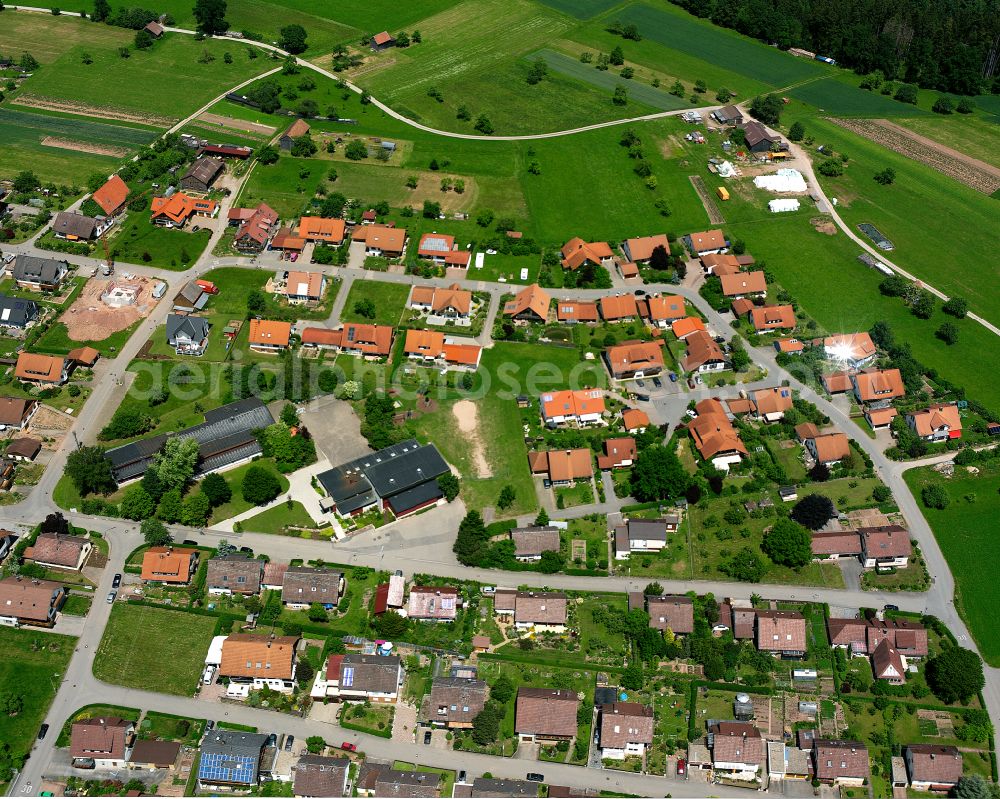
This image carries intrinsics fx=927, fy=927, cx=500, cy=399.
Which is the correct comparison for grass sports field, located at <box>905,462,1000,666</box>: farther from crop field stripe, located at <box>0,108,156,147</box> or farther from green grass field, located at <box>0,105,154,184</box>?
crop field stripe, located at <box>0,108,156,147</box>

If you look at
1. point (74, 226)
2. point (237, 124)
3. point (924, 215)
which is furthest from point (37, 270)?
point (924, 215)

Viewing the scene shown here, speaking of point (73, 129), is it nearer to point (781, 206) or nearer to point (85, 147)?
point (85, 147)

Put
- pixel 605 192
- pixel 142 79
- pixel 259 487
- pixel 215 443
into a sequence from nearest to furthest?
pixel 259 487 < pixel 215 443 < pixel 605 192 < pixel 142 79

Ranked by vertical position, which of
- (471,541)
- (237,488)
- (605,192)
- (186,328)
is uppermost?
(605,192)

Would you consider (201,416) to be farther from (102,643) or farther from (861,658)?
(861,658)

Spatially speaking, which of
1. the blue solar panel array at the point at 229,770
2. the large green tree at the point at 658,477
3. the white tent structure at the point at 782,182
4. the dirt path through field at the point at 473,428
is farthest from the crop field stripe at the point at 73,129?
the blue solar panel array at the point at 229,770
